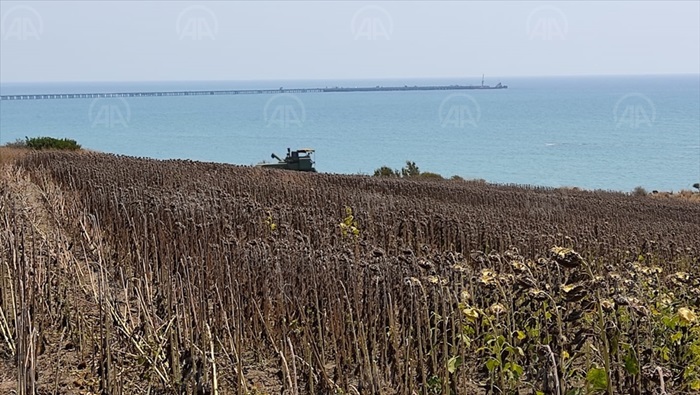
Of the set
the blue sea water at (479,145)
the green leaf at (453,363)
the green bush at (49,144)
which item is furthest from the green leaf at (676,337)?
the blue sea water at (479,145)

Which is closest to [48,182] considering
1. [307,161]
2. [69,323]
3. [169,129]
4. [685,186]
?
[69,323]

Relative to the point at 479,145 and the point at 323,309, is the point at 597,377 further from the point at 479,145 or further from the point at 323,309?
the point at 479,145

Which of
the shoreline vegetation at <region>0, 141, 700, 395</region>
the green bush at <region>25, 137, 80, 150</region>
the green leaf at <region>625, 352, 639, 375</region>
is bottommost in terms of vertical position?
the shoreline vegetation at <region>0, 141, 700, 395</region>

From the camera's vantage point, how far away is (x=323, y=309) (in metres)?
5.10

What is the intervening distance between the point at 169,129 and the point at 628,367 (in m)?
116

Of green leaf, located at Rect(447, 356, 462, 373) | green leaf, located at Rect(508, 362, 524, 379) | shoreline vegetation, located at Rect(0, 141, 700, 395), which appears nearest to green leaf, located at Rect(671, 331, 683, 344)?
shoreline vegetation, located at Rect(0, 141, 700, 395)

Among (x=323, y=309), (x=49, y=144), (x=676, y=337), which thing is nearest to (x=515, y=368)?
(x=676, y=337)

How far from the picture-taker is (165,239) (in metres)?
7.04

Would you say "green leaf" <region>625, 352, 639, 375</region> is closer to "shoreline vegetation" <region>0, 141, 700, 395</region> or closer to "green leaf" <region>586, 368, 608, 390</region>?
"shoreline vegetation" <region>0, 141, 700, 395</region>

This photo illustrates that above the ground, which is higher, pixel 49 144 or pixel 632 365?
pixel 49 144

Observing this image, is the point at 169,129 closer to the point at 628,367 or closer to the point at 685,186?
the point at 685,186

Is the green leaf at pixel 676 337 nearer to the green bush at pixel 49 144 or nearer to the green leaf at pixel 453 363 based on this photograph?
the green leaf at pixel 453 363

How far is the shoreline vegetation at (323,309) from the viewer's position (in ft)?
12.3

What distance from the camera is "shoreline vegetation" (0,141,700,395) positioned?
3754mm
